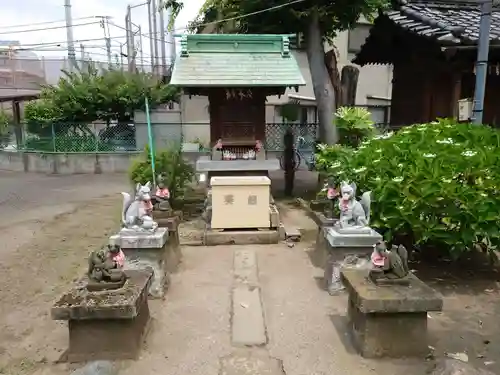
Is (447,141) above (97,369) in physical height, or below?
above

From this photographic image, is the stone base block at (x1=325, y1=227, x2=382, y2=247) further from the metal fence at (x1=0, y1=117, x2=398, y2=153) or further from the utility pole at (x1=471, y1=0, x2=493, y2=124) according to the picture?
the metal fence at (x1=0, y1=117, x2=398, y2=153)

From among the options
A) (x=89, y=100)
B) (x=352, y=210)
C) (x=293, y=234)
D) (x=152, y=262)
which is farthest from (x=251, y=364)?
(x=89, y=100)

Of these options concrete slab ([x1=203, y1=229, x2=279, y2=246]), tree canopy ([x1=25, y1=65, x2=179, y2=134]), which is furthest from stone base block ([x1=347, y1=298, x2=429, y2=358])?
tree canopy ([x1=25, y1=65, x2=179, y2=134])

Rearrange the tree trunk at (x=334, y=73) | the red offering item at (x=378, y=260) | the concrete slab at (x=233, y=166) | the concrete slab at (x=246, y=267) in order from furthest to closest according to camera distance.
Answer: the tree trunk at (x=334, y=73) → the concrete slab at (x=233, y=166) → the concrete slab at (x=246, y=267) → the red offering item at (x=378, y=260)

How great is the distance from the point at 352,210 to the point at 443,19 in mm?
7335

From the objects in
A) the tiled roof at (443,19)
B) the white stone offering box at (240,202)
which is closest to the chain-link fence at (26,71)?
the tiled roof at (443,19)

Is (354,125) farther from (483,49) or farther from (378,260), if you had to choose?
(378,260)

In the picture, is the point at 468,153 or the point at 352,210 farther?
the point at 352,210

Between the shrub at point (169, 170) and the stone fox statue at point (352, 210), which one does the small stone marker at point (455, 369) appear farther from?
the shrub at point (169, 170)

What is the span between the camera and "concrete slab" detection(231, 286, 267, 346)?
179 inches

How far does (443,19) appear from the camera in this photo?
10.4 meters

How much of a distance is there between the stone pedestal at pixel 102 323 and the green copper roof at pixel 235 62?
5.74m

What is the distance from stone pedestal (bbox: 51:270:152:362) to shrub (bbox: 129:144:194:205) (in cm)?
537

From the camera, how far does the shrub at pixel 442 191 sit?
5348mm
